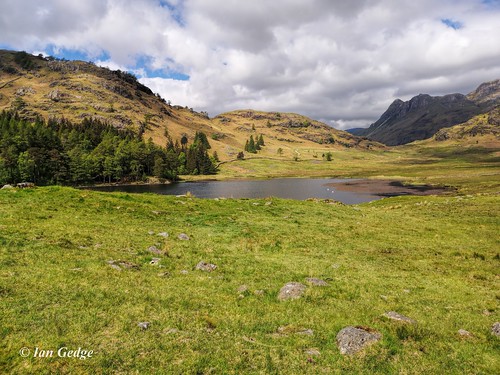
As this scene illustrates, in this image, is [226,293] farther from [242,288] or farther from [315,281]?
[315,281]

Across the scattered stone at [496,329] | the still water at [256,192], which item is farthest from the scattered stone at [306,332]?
the still water at [256,192]

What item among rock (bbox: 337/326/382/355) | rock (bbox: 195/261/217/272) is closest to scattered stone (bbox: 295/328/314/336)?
rock (bbox: 337/326/382/355)

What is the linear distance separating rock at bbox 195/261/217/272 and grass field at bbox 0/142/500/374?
0.82 meters

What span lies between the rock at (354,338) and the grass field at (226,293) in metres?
0.29

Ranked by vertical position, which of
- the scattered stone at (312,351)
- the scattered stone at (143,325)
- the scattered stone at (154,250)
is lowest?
the scattered stone at (312,351)

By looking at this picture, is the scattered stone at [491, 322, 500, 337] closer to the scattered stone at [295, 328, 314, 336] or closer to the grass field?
the grass field

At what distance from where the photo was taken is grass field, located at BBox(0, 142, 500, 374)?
11.0 meters

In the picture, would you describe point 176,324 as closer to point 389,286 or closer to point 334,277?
point 334,277

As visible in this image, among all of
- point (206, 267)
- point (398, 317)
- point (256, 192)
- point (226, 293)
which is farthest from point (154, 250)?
point (256, 192)

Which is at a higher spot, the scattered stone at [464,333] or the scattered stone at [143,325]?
the scattered stone at [143,325]

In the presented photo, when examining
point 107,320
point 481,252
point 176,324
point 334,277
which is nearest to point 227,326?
point 176,324

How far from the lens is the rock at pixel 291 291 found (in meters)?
17.2

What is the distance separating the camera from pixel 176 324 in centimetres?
1309

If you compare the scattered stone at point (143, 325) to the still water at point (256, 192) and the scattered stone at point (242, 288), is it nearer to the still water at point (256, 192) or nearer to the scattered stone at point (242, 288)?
the scattered stone at point (242, 288)
